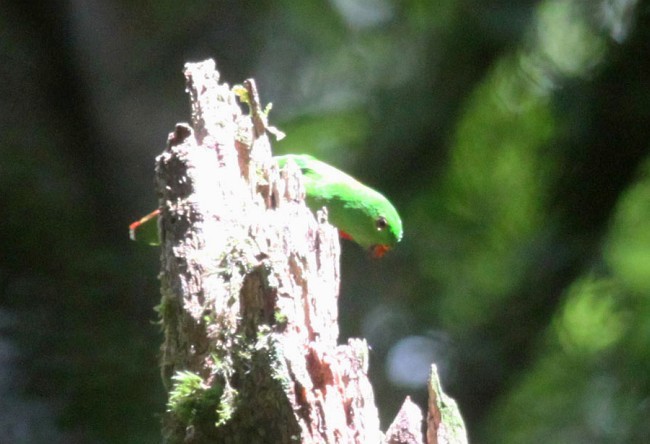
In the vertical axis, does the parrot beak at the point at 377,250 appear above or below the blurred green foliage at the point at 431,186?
below

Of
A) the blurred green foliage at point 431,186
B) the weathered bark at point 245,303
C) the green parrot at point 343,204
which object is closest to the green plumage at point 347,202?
the green parrot at point 343,204

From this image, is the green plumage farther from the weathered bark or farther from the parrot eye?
the weathered bark

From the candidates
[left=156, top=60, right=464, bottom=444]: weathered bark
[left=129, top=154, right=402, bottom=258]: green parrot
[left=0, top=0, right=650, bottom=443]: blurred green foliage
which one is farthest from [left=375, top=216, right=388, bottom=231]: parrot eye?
[left=0, top=0, right=650, bottom=443]: blurred green foliage

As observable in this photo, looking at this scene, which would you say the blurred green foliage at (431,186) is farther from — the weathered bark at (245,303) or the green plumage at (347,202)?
the weathered bark at (245,303)

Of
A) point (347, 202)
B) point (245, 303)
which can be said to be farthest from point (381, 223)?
point (245, 303)

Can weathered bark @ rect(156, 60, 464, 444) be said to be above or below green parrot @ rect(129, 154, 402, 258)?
below

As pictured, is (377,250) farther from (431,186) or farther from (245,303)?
(431,186)
